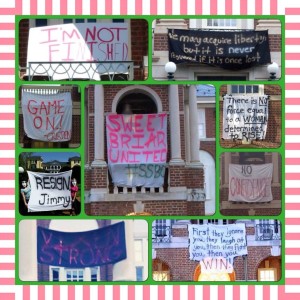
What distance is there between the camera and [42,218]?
518 cm

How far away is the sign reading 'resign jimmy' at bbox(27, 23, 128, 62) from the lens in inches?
204

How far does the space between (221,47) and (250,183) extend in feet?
2.42

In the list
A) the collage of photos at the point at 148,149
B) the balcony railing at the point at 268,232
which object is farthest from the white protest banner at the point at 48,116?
the balcony railing at the point at 268,232

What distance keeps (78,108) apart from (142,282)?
96cm

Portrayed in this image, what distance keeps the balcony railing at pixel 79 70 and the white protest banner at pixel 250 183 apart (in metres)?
0.75

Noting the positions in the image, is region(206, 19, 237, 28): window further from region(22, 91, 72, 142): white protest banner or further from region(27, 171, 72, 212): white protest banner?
region(27, 171, 72, 212): white protest banner

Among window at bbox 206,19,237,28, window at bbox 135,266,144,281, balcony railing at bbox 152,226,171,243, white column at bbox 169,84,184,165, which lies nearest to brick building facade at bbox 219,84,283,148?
white column at bbox 169,84,184,165

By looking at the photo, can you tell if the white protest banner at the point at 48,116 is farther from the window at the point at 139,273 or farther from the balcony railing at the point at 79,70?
the window at the point at 139,273

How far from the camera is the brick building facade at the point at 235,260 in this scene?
5164mm

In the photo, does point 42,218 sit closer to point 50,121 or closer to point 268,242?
point 50,121

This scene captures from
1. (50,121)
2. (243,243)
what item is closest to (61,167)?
(50,121)

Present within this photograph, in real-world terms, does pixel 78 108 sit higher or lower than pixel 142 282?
higher

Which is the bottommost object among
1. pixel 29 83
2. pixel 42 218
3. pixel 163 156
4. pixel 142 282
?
pixel 142 282

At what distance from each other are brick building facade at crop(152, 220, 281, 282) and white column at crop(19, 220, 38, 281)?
2.05ft
